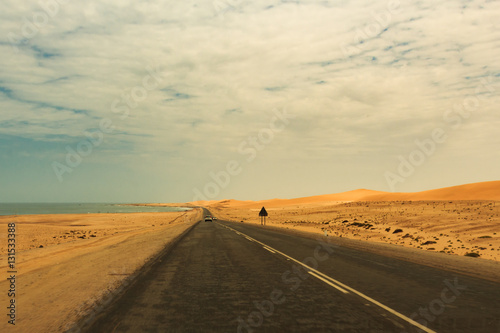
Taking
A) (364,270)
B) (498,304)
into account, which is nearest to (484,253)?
(364,270)

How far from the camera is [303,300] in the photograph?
7.86m

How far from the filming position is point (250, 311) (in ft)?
23.1

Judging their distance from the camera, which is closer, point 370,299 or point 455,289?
point 370,299

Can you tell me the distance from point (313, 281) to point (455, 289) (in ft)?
11.9

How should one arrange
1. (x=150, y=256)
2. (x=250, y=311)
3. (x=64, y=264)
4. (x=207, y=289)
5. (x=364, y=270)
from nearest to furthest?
(x=250, y=311) → (x=207, y=289) → (x=364, y=270) → (x=64, y=264) → (x=150, y=256)

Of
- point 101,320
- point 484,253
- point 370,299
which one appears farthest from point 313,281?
point 484,253

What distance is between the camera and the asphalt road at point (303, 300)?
20.1ft

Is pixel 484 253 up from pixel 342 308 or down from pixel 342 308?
down

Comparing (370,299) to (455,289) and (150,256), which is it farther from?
(150,256)

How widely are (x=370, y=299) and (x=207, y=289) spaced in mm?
3939

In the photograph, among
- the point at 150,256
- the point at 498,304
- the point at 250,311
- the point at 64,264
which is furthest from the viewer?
the point at 150,256

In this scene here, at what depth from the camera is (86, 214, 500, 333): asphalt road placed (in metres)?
6.14

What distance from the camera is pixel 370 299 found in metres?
7.95

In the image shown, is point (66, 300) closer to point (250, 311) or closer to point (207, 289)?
point (207, 289)
